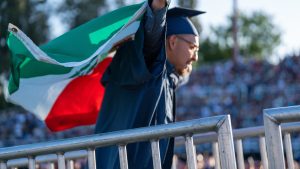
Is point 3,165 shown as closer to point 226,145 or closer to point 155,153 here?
point 155,153

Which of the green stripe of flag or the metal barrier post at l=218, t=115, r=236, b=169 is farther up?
the green stripe of flag

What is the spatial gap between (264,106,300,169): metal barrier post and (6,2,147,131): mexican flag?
1338mm

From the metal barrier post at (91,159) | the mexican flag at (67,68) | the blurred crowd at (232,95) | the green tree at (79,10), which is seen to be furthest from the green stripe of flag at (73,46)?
the green tree at (79,10)

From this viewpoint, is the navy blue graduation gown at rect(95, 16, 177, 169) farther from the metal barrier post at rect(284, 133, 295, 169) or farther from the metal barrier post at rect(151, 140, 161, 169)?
the metal barrier post at rect(151, 140, 161, 169)

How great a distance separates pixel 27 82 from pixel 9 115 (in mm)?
21253

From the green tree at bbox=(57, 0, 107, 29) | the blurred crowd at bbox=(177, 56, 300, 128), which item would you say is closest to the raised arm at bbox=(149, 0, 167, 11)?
the blurred crowd at bbox=(177, 56, 300, 128)

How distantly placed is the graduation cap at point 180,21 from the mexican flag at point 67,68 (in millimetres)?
380

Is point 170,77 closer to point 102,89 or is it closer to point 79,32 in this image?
point 79,32

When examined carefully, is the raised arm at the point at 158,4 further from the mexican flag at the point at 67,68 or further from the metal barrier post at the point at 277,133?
the metal barrier post at the point at 277,133

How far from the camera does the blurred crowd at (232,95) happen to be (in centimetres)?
1712

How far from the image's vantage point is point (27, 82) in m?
4.29

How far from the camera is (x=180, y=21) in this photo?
4285 millimetres

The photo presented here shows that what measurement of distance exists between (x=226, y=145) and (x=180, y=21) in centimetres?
166

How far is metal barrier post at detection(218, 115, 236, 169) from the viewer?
272 centimetres
